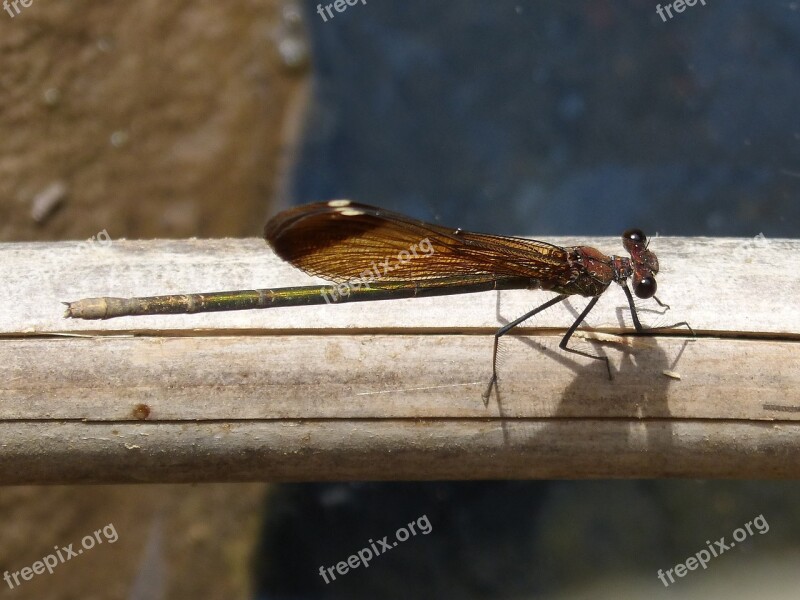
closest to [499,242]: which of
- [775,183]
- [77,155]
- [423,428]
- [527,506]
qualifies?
[423,428]

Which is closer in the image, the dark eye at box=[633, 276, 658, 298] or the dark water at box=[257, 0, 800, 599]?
the dark eye at box=[633, 276, 658, 298]

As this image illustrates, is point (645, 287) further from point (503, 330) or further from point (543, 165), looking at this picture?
point (543, 165)

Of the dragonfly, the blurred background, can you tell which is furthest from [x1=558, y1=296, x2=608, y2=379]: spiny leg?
the blurred background

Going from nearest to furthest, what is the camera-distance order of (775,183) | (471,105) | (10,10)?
(10,10) < (775,183) < (471,105)

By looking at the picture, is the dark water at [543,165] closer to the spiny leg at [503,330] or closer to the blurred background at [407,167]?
the blurred background at [407,167]

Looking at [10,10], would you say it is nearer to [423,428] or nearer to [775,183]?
[423,428]

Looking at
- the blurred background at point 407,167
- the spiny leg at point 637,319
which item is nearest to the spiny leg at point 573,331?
the spiny leg at point 637,319

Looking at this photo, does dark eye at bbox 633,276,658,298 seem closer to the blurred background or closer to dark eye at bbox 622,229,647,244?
dark eye at bbox 622,229,647,244
